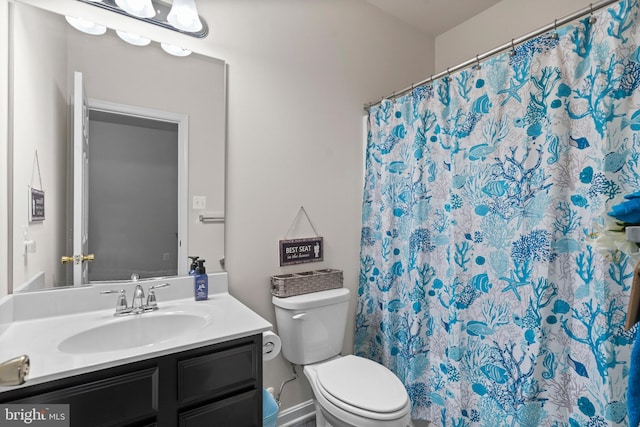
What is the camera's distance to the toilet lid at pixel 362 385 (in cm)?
139

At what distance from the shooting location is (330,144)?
2.08 meters

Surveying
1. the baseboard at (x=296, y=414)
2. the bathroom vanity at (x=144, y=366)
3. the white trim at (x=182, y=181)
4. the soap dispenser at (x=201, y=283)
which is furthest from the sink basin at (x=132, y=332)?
the baseboard at (x=296, y=414)

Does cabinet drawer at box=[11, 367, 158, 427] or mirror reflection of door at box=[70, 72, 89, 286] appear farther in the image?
mirror reflection of door at box=[70, 72, 89, 286]

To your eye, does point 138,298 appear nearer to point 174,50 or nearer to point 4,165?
point 4,165

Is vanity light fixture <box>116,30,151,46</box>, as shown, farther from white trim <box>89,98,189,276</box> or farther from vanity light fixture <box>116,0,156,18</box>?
white trim <box>89,98,189,276</box>

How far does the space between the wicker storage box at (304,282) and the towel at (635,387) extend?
1352 mm

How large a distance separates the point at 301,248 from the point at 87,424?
4.03 ft

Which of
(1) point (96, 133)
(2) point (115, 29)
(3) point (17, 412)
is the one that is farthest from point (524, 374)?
(2) point (115, 29)

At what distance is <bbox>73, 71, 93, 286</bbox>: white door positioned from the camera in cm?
132

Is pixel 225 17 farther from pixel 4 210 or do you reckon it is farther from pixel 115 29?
pixel 4 210

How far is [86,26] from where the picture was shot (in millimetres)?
1354

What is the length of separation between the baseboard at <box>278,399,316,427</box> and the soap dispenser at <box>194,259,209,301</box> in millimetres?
894

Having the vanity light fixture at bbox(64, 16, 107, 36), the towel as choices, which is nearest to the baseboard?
the towel

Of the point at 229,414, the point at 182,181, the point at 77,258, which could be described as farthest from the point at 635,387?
the point at 77,258
